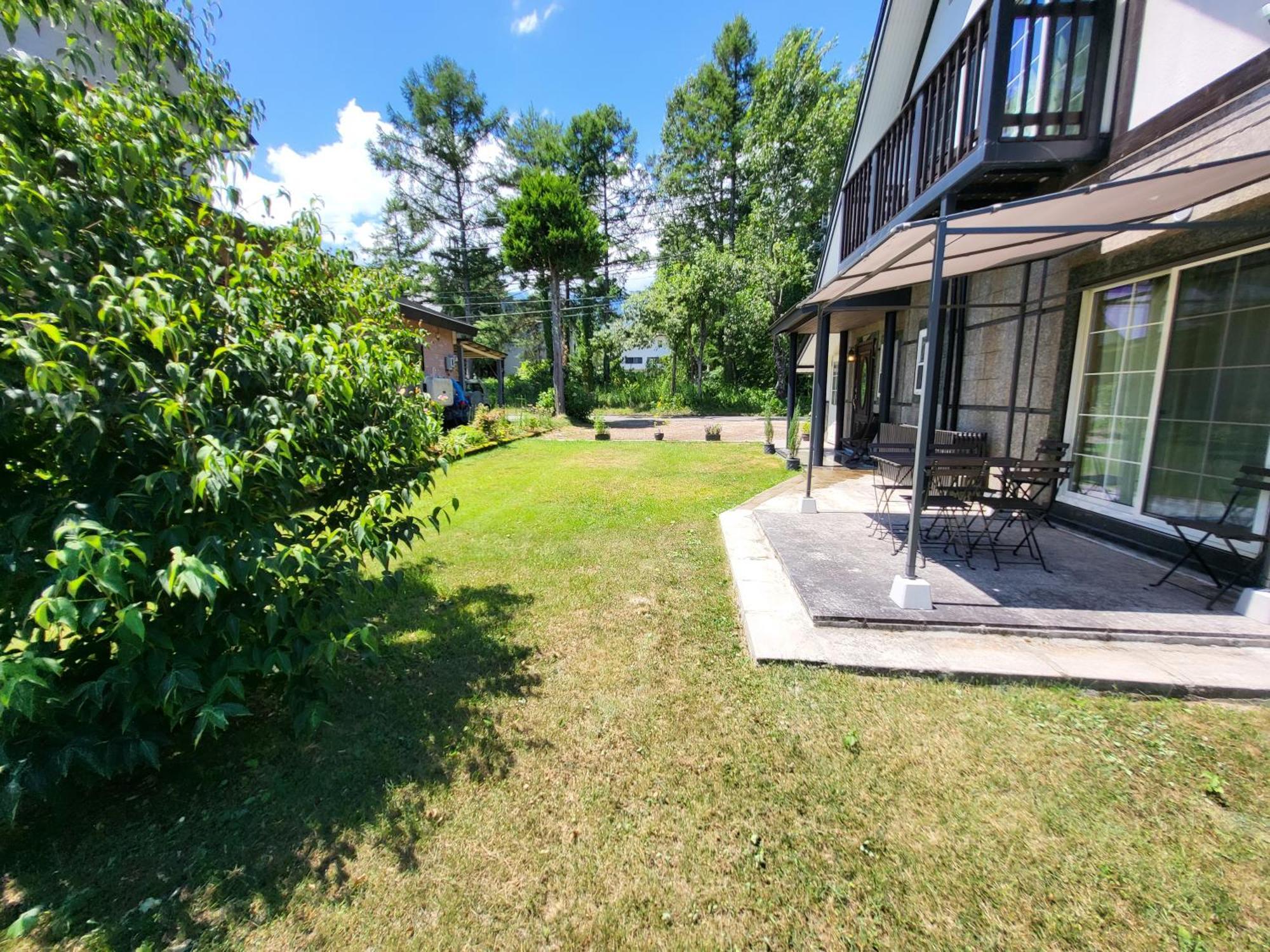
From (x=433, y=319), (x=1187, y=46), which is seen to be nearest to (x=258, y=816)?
(x=1187, y=46)

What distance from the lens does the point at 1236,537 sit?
3123 mm

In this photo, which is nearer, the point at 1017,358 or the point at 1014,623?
the point at 1014,623

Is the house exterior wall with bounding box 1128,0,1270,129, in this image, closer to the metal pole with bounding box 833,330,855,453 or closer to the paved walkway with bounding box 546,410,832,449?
the paved walkway with bounding box 546,410,832,449

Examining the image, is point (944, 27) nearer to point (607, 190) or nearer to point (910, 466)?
point (910, 466)

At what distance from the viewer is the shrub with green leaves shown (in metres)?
1.55

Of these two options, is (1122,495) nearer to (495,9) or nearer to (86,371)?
(86,371)

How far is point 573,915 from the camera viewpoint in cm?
164

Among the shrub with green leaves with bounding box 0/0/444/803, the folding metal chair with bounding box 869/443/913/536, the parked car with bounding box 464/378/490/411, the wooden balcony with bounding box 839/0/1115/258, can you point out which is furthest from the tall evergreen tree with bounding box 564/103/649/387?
the shrub with green leaves with bounding box 0/0/444/803

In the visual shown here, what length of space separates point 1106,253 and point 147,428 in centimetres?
683

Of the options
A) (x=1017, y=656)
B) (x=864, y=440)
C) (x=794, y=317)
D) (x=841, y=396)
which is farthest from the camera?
(x=841, y=396)

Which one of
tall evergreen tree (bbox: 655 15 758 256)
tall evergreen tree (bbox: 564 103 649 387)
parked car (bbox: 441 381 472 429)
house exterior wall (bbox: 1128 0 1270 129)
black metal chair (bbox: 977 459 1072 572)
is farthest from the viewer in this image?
tall evergreen tree (bbox: 564 103 649 387)

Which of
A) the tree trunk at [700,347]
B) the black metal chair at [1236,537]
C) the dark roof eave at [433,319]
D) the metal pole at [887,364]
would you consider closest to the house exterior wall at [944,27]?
the metal pole at [887,364]

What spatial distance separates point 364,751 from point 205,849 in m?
0.62

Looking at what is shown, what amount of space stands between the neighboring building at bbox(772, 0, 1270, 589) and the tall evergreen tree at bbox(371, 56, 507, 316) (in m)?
29.0
